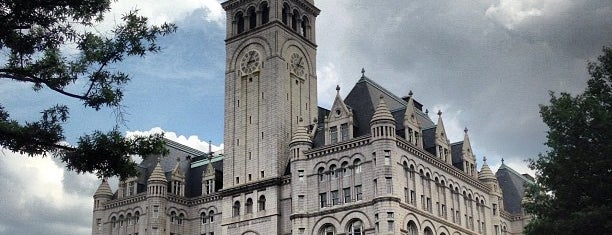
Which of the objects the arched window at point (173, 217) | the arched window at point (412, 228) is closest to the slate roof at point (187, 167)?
A: the arched window at point (173, 217)

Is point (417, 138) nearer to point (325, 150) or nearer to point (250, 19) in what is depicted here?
point (325, 150)

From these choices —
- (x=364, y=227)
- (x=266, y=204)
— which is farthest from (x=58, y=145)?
(x=266, y=204)

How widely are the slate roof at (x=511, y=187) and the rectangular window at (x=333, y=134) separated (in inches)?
1542

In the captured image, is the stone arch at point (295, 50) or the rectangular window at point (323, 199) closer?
the rectangular window at point (323, 199)

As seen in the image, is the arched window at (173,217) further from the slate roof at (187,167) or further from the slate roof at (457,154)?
the slate roof at (457,154)

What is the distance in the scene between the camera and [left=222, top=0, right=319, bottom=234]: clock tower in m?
87.4

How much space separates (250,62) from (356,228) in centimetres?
2642

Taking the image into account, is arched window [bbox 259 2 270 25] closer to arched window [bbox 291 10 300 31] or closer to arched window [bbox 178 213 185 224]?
arched window [bbox 291 10 300 31]

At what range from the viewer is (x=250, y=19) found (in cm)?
9669

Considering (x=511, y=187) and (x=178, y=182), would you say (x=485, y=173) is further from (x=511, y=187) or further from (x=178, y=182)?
(x=178, y=182)

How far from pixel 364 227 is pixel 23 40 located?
173 feet

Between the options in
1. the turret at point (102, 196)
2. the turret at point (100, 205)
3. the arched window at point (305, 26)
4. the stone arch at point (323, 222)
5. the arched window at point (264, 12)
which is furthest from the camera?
the turret at point (102, 196)

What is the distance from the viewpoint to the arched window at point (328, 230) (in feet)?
261

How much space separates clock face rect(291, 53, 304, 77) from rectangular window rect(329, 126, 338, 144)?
11816 millimetres
